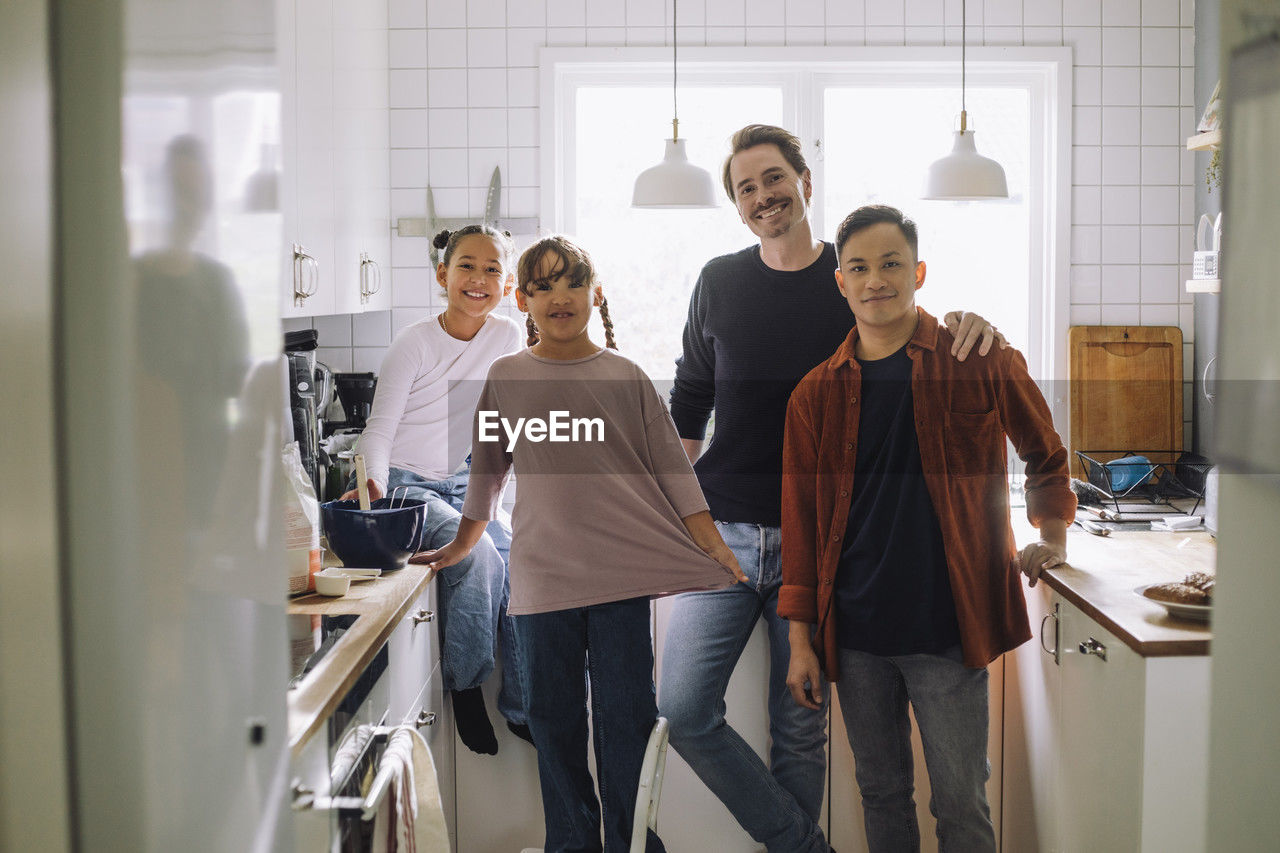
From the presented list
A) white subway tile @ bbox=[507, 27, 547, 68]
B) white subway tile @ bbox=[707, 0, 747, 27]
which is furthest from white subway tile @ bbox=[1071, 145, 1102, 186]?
white subway tile @ bbox=[507, 27, 547, 68]

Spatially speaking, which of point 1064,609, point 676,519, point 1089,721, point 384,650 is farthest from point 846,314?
point 384,650

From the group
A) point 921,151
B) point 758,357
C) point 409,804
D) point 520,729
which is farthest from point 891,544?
point 921,151

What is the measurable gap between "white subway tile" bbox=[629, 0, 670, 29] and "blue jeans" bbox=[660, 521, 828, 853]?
1779 millimetres

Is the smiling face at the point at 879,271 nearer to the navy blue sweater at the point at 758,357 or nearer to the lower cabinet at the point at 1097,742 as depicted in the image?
the navy blue sweater at the point at 758,357

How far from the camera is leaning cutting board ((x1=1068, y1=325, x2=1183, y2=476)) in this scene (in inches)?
121

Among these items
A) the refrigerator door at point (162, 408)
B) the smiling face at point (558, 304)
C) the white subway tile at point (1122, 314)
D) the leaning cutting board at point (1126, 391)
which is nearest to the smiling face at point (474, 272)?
the smiling face at point (558, 304)

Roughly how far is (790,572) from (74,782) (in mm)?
1422

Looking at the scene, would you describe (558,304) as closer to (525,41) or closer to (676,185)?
(676,185)

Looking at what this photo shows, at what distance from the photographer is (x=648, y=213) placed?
322 cm

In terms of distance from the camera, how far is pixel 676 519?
1.80 metres

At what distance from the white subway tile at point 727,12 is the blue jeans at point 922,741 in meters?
2.09

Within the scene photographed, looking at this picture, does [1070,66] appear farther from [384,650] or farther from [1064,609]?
[384,650]

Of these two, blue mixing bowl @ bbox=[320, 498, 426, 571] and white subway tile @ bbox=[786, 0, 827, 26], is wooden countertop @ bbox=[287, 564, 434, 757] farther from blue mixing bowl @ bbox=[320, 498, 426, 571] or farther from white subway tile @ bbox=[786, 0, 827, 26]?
white subway tile @ bbox=[786, 0, 827, 26]

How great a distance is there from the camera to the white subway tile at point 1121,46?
122 inches
